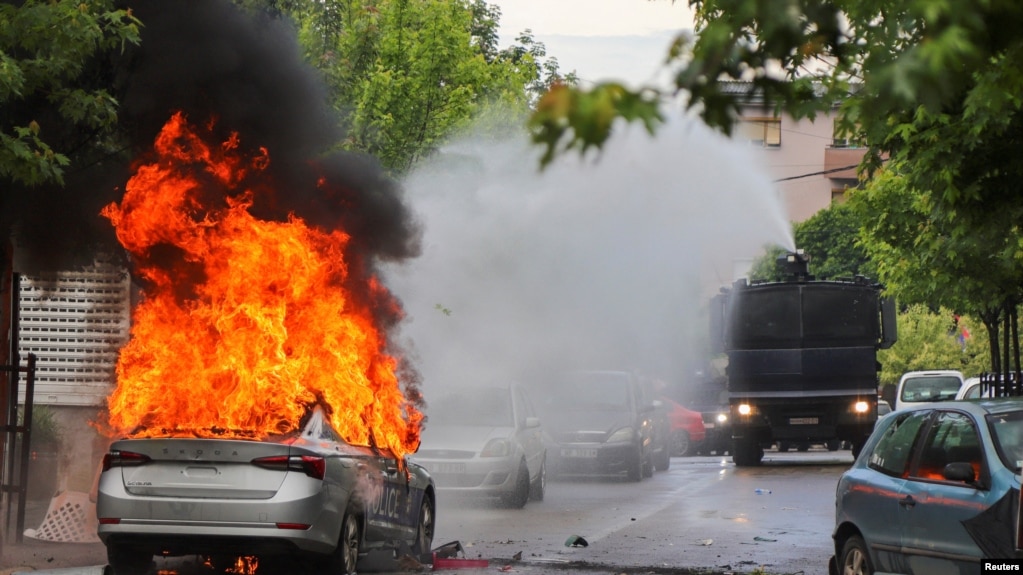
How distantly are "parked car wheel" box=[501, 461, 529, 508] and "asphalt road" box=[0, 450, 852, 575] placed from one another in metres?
0.13

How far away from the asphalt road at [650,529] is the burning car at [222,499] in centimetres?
57

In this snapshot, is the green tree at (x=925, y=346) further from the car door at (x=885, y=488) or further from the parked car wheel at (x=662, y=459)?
the car door at (x=885, y=488)

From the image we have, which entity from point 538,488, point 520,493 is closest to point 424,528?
point 520,493

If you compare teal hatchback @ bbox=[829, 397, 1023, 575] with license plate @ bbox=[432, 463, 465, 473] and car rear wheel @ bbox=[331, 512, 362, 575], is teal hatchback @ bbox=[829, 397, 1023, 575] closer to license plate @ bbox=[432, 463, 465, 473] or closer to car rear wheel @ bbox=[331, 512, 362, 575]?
car rear wheel @ bbox=[331, 512, 362, 575]

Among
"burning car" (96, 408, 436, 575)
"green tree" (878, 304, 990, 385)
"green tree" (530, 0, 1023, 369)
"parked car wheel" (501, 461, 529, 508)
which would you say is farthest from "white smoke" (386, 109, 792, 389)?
"green tree" (878, 304, 990, 385)

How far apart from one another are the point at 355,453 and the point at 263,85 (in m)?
5.23

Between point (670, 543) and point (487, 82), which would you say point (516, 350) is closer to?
point (487, 82)

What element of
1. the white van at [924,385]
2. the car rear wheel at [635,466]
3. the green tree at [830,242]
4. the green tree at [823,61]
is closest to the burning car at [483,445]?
the car rear wheel at [635,466]

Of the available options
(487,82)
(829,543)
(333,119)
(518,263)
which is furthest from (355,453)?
(518,263)

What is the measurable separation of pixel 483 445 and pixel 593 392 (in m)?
7.02

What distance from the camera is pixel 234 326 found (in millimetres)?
11297

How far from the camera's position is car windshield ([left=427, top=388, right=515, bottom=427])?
17.9 metres

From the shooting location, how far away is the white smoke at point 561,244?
24547 mm

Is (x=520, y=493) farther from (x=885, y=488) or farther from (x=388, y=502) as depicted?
(x=885, y=488)
